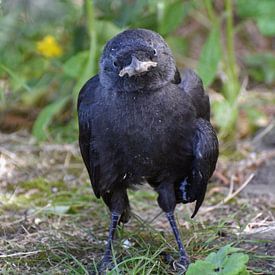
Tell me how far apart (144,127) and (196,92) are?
41cm

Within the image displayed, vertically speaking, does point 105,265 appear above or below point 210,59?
below

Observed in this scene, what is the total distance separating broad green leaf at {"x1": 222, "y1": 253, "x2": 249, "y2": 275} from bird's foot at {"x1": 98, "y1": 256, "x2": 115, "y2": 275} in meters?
0.60

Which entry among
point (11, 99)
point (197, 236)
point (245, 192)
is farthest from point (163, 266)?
point (11, 99)

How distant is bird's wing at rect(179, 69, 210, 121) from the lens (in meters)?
3.65

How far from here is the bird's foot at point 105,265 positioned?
3.46 meters

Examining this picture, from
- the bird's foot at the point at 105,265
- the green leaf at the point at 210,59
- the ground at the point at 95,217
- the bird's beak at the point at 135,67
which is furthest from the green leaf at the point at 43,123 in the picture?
the bird's beak at the point at 135,67

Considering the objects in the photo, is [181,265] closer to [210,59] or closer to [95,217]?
[95,217]

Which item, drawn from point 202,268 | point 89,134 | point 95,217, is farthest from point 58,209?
point 202,268

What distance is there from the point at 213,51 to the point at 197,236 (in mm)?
1660

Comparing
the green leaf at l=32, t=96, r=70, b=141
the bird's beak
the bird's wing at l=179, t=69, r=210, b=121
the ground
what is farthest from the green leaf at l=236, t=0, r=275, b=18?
the bird's beak

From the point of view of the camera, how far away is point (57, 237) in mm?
3879

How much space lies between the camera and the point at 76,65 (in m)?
4.95

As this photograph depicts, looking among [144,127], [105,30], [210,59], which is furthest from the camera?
[105,30]

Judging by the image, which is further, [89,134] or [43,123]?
[43,123]
